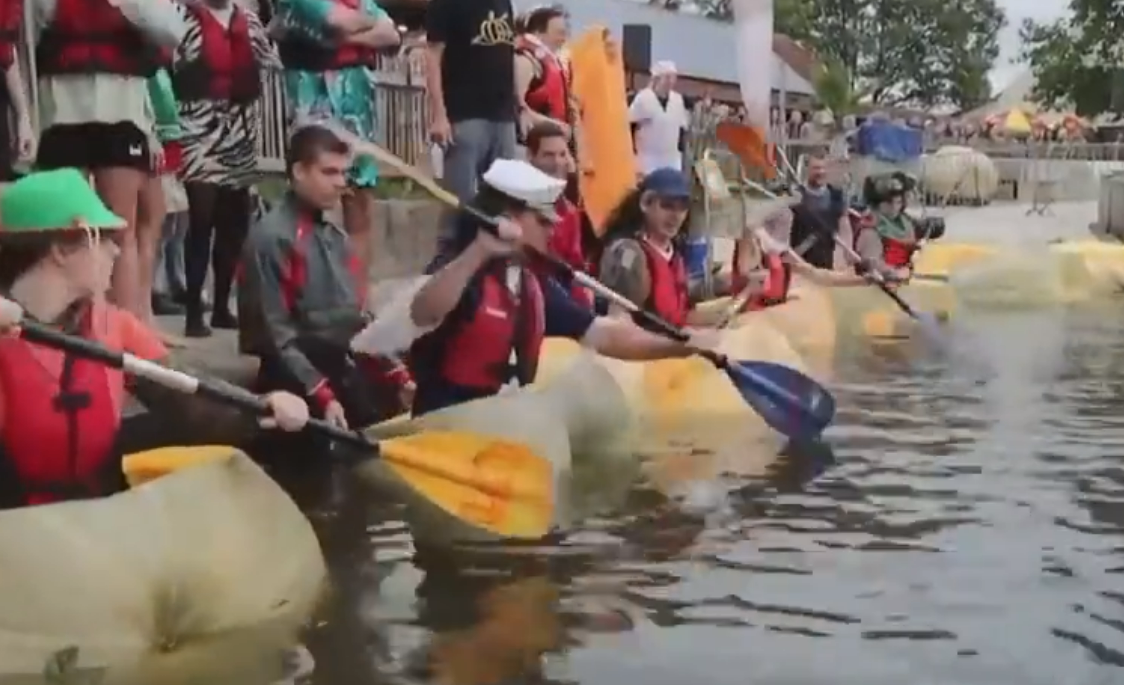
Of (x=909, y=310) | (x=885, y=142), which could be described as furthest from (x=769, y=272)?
(x=885, y=142)

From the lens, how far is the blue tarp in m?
25.0

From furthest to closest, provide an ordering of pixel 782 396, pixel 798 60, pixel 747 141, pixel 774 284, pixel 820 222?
1. pixel 798 60
2. pixel 820 222
3. pixel 747 141
4. pixel 774 284
5. pixel 782 396

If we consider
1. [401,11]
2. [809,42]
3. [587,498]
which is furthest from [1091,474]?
[809,42]

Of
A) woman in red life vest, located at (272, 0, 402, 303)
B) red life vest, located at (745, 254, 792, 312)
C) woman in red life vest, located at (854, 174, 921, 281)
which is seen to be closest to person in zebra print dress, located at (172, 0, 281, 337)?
woman in red life vest, located at (272, 0, 402, 303)

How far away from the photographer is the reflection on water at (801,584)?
4.42 metres

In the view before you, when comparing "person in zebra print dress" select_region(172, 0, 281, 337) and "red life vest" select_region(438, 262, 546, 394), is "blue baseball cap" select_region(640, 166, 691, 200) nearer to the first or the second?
"red life vest" select_region(438, 262, 546, 394)

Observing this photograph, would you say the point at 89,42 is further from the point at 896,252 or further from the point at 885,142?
the point at 885,142

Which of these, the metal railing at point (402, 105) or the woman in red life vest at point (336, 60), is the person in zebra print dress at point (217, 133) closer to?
the woman in red life vest at point (336, 60)

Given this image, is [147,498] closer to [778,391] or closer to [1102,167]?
[778,391]

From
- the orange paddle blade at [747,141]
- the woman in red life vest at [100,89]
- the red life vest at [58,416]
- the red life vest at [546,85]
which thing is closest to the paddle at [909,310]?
the orange paddle blade at [747,141]

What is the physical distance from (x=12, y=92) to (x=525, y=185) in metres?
1.51

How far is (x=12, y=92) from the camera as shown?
18.6ft

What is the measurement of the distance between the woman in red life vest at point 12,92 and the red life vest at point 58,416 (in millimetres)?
1286

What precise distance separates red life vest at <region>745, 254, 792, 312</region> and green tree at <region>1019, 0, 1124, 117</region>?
3696 cm
